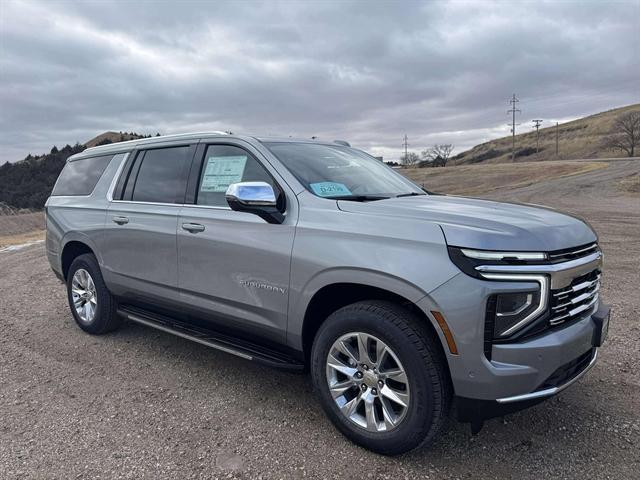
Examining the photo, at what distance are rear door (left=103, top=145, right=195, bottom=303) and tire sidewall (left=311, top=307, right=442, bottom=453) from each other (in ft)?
5.28

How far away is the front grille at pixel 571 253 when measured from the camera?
8.82 ft

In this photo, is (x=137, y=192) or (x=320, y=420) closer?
(x=320, y=420)

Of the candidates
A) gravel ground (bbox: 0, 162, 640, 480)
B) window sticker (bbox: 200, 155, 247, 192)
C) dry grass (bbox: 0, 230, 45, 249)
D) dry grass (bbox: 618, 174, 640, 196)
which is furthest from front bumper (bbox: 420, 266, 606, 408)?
dry grass (bbox: 618, 174, 640, 196)

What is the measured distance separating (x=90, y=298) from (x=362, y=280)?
11.7ft

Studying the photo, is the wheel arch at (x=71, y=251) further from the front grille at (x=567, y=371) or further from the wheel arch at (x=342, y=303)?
the front grille at (x=567, y=371)

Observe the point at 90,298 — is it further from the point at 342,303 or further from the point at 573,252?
the point at 573,252

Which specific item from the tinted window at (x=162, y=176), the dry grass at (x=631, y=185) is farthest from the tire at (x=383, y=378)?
the dry grass at (x=631, y=185)

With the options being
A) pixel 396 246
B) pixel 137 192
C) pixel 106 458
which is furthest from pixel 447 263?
pixel 137 192

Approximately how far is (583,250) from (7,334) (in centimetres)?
557

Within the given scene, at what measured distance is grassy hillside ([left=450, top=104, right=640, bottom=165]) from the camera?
8675 cm

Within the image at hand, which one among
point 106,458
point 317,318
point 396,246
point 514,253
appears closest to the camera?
point 514,253

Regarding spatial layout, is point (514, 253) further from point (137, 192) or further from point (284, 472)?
point (137, 192)

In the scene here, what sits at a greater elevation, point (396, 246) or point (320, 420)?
point (396, 246)

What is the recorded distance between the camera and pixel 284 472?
2.89 metres
